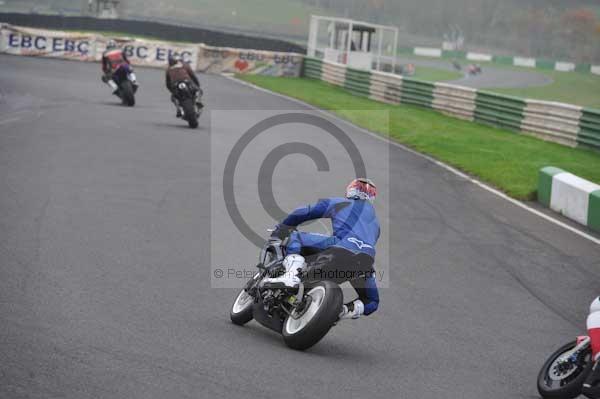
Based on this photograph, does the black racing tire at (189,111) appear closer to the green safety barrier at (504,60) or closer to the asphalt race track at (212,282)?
the asphalt race track at (212,282)

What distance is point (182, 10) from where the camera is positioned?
249 ft

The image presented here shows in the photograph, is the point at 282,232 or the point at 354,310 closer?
the point at 354,310

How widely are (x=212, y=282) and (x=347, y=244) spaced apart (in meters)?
2.41

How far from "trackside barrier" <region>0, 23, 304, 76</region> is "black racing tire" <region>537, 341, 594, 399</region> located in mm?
33376

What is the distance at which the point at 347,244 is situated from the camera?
277 inches

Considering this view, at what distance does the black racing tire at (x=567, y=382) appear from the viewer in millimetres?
6062

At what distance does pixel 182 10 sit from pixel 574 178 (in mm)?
63754

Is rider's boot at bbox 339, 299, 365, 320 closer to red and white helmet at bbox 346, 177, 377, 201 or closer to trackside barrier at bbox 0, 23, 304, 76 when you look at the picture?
red and white helmet at bbox 346, 177, 377, 201

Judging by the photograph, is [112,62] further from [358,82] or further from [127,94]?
[358,82]

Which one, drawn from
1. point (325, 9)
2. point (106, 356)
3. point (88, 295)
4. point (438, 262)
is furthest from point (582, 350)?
point (325, 9)

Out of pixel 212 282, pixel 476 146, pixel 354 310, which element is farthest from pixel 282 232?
pixel 476 146

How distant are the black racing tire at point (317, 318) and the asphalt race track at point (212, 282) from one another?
4.6 inches

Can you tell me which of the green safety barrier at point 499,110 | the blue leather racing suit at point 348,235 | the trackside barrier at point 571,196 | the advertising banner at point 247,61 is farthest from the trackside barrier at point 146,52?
the blue leather racing suit at point 348,235

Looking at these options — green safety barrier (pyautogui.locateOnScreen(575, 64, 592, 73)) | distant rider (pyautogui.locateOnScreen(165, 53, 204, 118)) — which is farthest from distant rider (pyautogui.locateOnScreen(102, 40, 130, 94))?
green safety barrier (pyautogui.locateOnScreen(575, 64, 592, 73))
